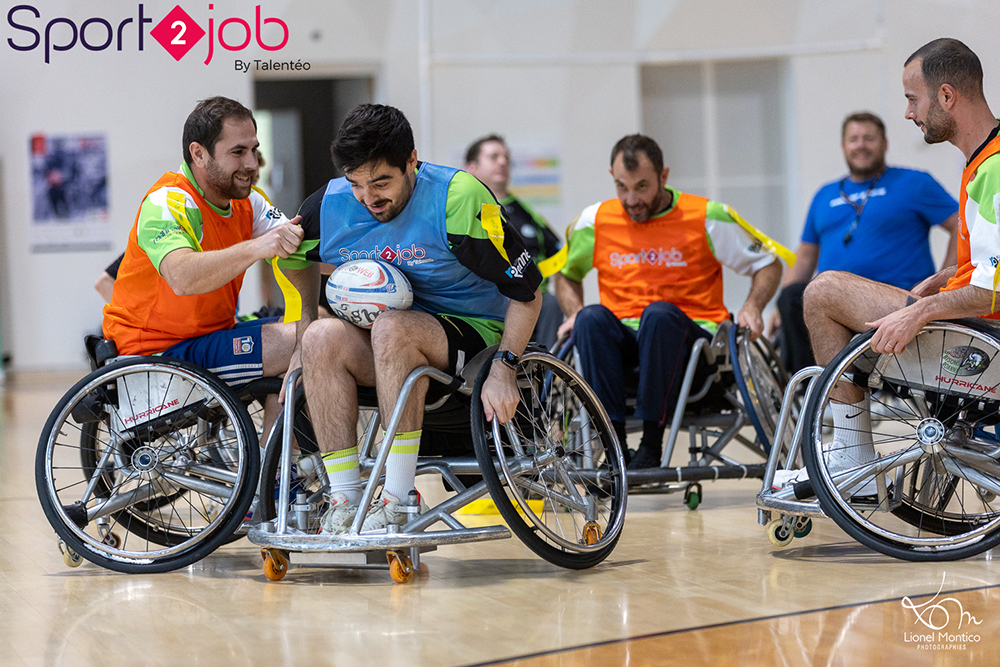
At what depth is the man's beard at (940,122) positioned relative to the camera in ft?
8.53

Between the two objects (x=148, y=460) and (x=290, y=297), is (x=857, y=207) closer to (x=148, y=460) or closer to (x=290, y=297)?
(x=290, y=297)

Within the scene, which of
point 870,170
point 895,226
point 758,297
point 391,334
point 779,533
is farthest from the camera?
point 870,170

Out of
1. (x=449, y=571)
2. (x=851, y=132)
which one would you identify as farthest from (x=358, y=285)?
(x=851, y=132)

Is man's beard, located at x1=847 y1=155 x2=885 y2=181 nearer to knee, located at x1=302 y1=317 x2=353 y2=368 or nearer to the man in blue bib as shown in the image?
the man in blue bib

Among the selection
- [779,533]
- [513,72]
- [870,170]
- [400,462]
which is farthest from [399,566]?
[513,72]

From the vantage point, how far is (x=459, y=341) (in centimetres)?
262

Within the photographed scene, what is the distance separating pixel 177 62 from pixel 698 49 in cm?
457

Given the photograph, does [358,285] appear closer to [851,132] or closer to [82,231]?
[851,132]

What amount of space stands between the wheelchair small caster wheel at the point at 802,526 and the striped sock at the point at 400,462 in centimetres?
101

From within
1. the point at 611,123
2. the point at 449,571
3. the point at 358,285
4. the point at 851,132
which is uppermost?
the point at 611,123

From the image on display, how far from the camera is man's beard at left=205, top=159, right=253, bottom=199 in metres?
2.98

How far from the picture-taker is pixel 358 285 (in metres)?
2.54

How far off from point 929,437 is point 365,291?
1328 mm

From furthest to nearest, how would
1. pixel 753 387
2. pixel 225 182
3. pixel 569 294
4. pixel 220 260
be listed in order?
pixel 569 294, pixel 753 387, pixel 225 182, pixel 220 260
